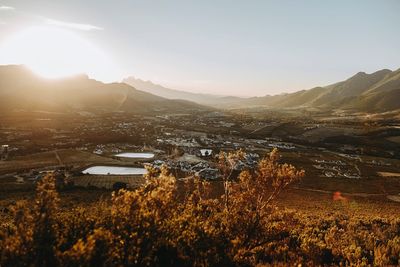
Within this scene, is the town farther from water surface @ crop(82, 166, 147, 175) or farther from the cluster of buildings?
water surface @ crop(82, 166, 147, 175)

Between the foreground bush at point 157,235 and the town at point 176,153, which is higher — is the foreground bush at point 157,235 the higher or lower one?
the higher one

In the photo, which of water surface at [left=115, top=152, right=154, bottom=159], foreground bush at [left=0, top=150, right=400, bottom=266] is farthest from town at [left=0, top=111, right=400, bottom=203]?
foreground bush at [left=0, top=150, right=400, bottom=266]

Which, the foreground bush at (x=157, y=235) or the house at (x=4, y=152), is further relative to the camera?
the house at (x=4, y=152)

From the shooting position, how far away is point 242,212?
18.9 meters

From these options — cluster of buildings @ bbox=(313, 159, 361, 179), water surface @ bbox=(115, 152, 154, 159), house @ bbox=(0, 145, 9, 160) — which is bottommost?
house @ bbox=(0, 145, 9, 160)

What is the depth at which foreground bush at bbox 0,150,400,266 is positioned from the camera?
1017 centimetres

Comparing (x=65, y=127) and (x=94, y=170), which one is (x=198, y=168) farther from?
(x=65, y=127)

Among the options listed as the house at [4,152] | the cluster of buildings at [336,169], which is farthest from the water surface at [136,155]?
the cluster of buildings at [336,169]

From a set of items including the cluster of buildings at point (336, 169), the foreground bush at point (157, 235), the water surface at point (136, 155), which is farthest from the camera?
the water surface at point (136, 155)

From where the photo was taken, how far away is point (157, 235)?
13.2 meters

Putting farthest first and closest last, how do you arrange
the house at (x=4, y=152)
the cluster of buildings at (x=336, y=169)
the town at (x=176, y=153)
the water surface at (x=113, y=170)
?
the house at (x=4, y=152)
the cluster of buildings at (x=336, y=169)
the water surface at (x=113, y=170)
the town at (x=176, y=153)

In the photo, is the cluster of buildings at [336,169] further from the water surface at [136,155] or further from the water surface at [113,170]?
the water surface at [136,155]

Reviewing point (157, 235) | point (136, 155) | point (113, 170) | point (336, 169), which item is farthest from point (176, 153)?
point (157, 235)

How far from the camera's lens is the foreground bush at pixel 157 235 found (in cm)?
1017
